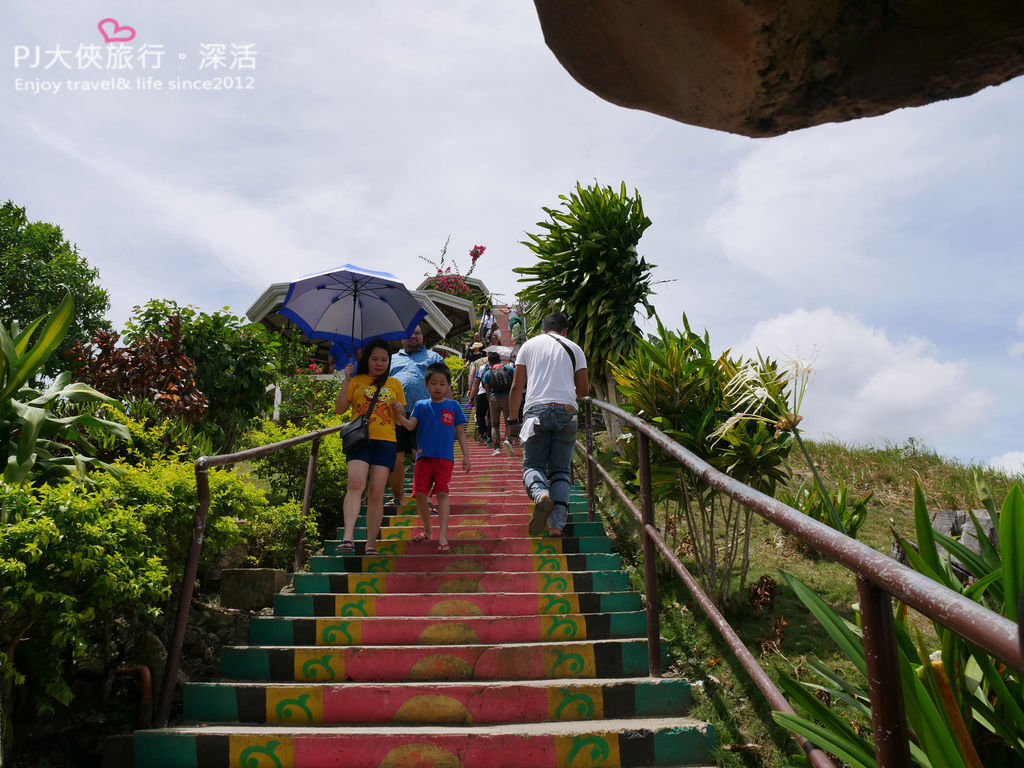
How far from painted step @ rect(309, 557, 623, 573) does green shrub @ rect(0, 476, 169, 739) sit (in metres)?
1.86

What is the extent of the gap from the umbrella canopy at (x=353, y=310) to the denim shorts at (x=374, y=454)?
1.73 m

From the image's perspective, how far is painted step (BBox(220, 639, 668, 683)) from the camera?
3346 millimetres

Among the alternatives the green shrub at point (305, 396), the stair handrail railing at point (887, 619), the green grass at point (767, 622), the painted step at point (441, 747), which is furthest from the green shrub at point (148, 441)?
the green shrub at point (305, 396)

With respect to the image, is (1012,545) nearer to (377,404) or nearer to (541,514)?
(541,514)

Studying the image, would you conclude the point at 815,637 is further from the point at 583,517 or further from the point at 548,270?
the point at 548,270

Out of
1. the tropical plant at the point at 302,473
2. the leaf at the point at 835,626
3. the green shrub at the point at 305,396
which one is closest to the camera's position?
the leaf at the point at 835,626

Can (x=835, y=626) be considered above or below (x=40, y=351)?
below

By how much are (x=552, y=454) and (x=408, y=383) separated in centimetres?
181

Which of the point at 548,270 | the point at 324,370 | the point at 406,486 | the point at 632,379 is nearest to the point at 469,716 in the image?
the point at 632,379

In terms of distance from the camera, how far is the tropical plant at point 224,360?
240 inches

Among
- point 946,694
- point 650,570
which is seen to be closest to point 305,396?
point 650,570

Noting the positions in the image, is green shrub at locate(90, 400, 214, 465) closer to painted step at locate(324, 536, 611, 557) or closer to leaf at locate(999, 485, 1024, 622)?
painted step at locate(324, 536, 611, 557)

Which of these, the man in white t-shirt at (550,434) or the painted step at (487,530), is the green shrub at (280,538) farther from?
the man in white t-shirt at (550,434)

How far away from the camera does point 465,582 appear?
13.6 ft
